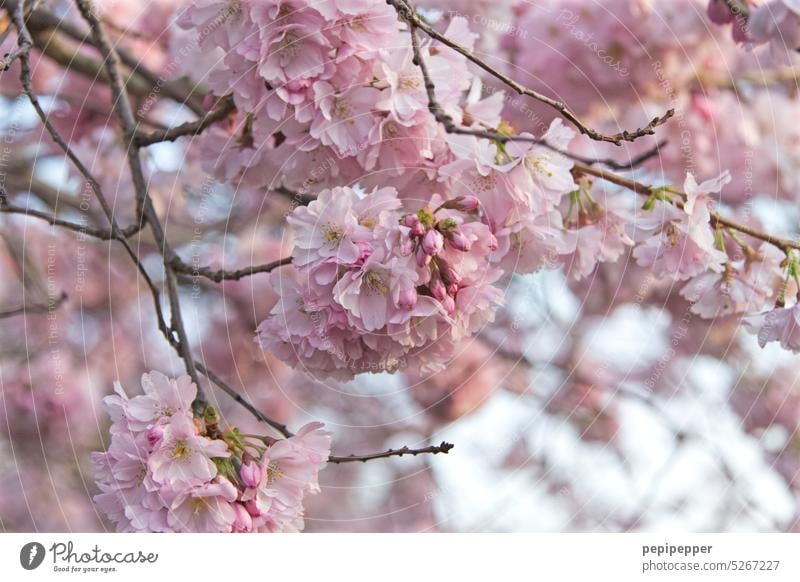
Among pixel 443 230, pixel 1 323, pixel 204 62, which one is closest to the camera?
pixel 443 230

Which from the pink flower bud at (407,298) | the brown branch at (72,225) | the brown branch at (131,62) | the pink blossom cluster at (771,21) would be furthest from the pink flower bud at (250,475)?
the pink blossom cluster at (771,21)

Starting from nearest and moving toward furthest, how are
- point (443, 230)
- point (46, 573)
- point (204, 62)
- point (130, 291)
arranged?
point (443, 230) < point (46, 573) < point (204, 62) < point (130, 291)

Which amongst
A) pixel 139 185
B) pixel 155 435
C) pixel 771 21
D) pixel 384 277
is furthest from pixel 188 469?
pixel 771 21

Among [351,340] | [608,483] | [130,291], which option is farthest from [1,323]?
[608,483]

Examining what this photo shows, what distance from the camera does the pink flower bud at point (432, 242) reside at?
2.02ft

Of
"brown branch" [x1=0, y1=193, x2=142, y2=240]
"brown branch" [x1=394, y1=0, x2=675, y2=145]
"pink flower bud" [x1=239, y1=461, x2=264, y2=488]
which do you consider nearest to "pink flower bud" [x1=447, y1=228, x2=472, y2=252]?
"brown branch" [x1=394, y1=0, x2=675, y2=145]

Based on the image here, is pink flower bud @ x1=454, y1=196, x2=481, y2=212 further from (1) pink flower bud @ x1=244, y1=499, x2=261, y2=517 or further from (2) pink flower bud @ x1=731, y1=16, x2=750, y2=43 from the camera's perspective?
(2) pink flower bud @ x1=731, y1=16, x2=750, y2=43

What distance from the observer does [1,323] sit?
1.13m

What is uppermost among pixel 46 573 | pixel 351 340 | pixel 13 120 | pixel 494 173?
pixel 13 120

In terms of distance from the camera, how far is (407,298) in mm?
628

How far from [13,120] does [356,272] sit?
1.93 feet

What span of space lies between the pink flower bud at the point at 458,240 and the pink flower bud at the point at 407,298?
0.15 feet

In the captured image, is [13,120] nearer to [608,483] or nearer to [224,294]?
[224,294]

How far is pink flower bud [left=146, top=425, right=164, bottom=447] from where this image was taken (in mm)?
637
